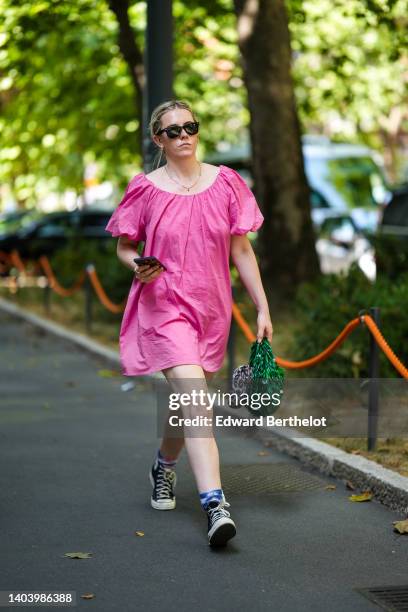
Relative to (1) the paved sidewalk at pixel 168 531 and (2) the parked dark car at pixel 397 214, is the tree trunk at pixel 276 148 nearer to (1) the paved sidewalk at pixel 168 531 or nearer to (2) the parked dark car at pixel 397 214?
(2) the parked dark car at pixel 397 214

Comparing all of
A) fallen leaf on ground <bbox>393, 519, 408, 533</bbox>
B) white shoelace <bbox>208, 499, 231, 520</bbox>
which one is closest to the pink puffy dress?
white shoelace <bbox>208, 499, 231, 520</bbox>

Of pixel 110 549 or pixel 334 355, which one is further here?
pixel 334 355

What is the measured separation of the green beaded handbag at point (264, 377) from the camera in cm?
546

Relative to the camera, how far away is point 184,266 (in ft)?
17.7

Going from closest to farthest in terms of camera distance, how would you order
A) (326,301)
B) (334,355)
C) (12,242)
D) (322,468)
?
(322,468) < (334,355) < (326,301) < (12,242)

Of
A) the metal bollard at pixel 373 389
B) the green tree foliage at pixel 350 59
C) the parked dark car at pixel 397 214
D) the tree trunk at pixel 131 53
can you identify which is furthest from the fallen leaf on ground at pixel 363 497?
the tree trunk at pixel 131 53

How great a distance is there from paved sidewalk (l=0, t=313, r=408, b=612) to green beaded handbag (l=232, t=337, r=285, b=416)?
2.10 ft

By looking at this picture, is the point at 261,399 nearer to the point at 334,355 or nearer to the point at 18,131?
the point at 334,355

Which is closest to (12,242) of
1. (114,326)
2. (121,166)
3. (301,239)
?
(121,166)

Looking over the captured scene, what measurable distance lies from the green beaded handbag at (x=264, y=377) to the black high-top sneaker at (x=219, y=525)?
0.57 m

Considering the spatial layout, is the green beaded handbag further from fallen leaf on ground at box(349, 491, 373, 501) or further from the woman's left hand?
fallen leaf on ground at box(349, 491, 373, 501)

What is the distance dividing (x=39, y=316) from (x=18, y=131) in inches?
213

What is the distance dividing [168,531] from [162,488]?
17.2 inches

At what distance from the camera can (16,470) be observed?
275 inches
